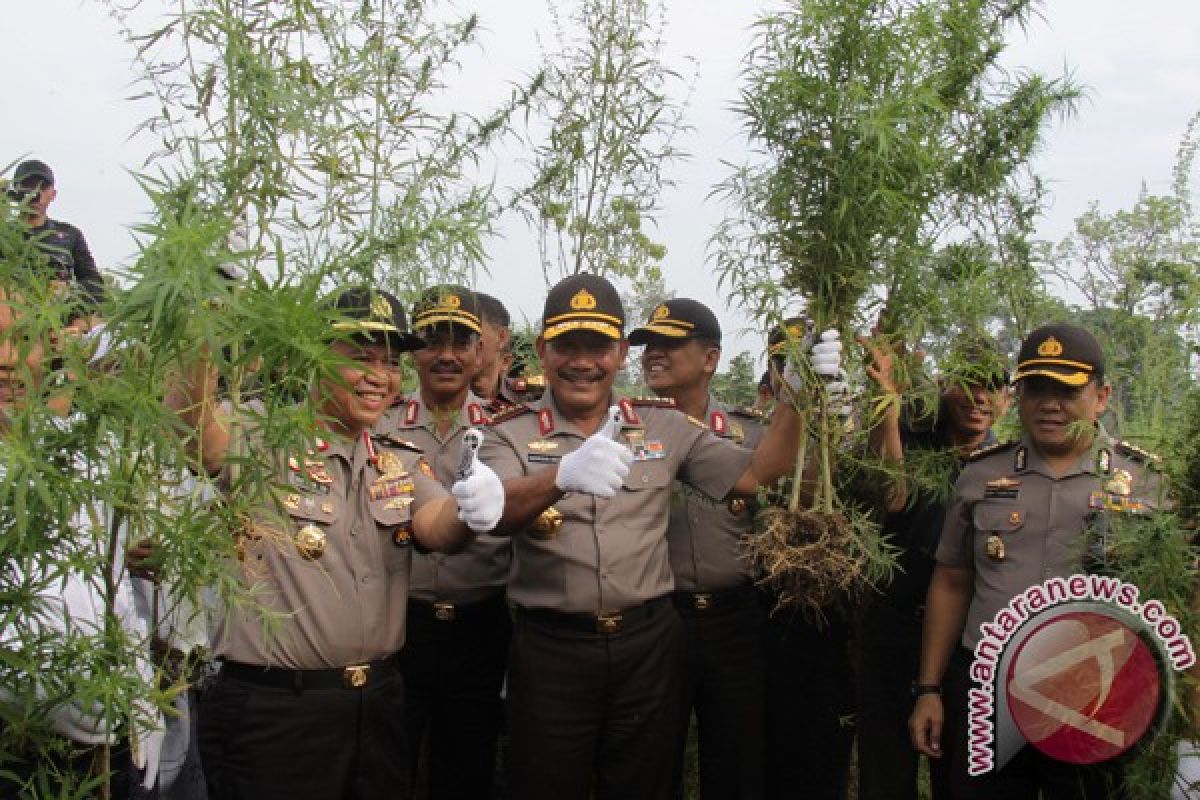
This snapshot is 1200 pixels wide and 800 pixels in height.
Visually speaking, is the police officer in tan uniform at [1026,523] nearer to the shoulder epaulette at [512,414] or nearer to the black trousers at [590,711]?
the black trousers at [590,711]

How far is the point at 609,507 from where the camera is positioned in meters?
4.18

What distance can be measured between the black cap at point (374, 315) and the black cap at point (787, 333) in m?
1.33

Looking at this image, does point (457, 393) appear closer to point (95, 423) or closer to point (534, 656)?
point (534, 656)

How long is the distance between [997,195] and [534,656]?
266 cm

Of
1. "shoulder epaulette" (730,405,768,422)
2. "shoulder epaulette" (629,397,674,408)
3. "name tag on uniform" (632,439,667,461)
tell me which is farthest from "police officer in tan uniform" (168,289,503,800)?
"shoulder epaulette" (730,405,768,422)

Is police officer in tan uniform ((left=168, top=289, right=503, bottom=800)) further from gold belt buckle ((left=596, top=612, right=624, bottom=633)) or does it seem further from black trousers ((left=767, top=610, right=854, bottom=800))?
black trousers ((left=767, top=610, right=854, bottom=800))

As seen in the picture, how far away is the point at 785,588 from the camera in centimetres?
397

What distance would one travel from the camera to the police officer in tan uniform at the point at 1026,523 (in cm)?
395

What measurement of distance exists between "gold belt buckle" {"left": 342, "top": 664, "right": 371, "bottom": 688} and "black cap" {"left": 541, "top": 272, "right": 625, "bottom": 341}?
1.41 m

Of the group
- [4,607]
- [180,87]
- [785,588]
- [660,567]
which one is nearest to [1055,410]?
[785,588]

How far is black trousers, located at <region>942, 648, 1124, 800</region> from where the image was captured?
3.78m

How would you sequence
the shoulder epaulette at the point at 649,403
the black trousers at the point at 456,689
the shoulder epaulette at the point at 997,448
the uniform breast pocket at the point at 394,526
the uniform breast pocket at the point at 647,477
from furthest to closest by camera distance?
1. the black trousers at the point at 456,689
2. the shoulder epaulette at the point at 649,403
3. the shoulder epaulette at the point at 997,448
4. the uniform breast pocket at the point at 647,477
5. the uniform breast pocket at the point at 394,526

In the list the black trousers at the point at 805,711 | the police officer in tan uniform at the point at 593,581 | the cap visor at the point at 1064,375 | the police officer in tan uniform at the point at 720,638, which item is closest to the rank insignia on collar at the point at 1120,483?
the cap visor at the point at 1064,375

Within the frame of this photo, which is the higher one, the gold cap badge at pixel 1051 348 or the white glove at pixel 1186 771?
the gold cap badge at pixel 1051 348
